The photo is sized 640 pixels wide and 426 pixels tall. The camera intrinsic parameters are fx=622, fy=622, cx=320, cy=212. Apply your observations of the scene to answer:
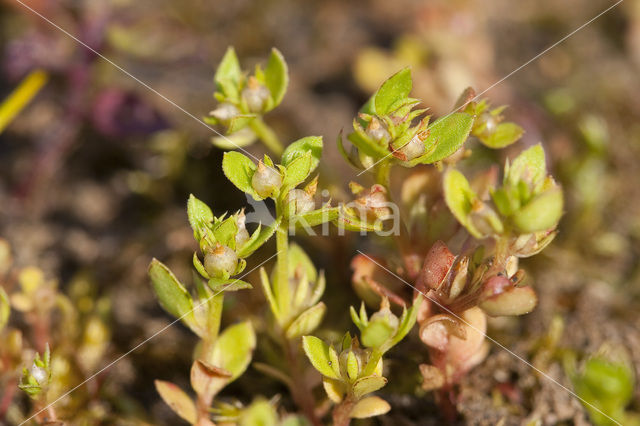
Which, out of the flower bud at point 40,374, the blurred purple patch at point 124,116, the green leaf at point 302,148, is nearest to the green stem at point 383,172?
the green leaf at point 302,148

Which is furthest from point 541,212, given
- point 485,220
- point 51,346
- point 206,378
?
point 51,346

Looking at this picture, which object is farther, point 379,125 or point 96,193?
point 96,193

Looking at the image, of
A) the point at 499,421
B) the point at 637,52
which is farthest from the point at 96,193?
the point at 637,52

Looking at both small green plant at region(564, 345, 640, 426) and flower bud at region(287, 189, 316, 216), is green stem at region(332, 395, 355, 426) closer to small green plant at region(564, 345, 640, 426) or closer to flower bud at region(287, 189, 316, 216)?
flower bud at region(287, 189, 316, 216)

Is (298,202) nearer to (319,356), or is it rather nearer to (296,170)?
(296,170)

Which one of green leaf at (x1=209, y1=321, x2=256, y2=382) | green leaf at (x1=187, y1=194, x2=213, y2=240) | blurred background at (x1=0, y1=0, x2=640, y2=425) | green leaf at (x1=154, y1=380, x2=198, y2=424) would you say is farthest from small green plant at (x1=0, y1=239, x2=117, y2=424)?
green leaf at (x1=187, y1=194, x2=213, y2=240)

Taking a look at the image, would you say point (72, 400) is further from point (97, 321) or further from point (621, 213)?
point (621, 213)
